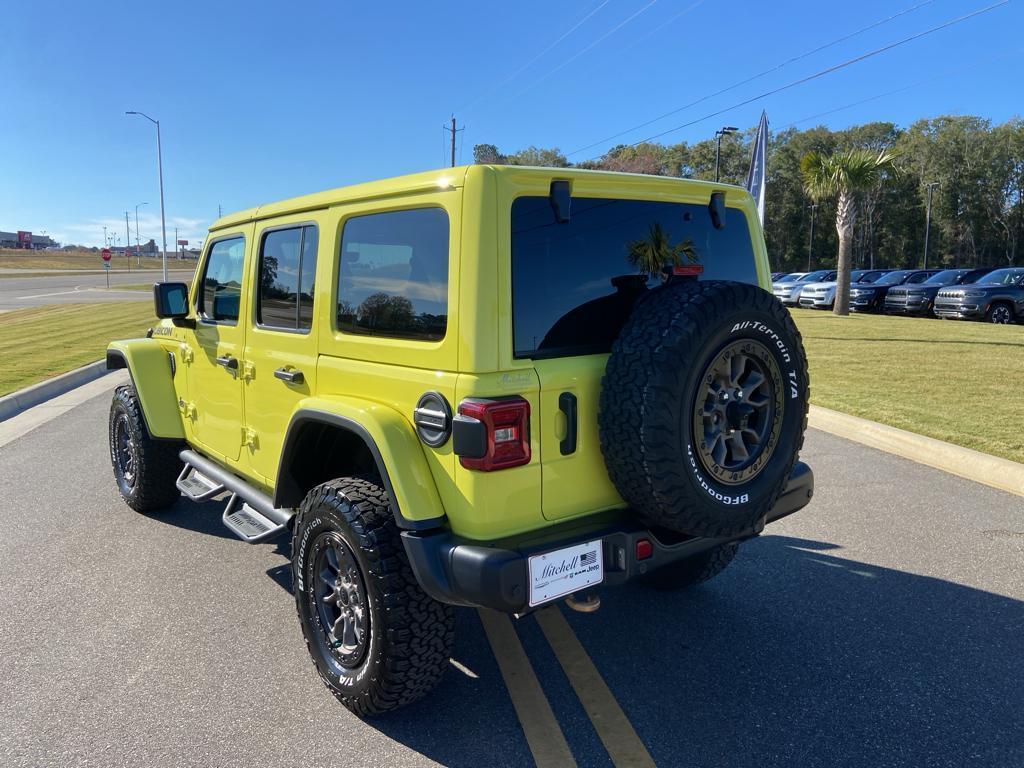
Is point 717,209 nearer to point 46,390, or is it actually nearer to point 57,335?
point 46,390

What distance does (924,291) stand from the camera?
919 inches

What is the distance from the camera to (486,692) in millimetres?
3045

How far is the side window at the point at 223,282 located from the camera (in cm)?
409

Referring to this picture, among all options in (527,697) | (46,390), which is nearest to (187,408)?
(527,697)

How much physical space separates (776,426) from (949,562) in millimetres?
2203

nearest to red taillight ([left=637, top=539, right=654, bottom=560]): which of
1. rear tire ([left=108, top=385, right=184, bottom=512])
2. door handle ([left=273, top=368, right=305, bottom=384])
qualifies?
door handle ([left=273, top=368, right=305, bottom=384])

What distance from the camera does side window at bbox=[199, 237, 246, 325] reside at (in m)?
A: 4.09

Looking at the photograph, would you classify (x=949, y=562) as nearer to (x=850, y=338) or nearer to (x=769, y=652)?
(x=769, y=652)

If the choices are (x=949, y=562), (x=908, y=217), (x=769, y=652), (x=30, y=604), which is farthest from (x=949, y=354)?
(x=908, y=217)

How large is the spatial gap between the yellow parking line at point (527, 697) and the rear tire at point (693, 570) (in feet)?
2.87

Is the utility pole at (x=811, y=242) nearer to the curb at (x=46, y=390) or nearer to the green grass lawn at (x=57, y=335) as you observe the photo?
the green grass lawn at (x=57, y=335)

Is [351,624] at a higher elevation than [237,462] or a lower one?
lower

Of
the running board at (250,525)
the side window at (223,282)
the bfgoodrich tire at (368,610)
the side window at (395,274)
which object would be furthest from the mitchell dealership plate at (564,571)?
the side window at (223,282)

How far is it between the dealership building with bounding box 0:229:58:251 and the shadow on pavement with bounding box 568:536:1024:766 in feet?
603
